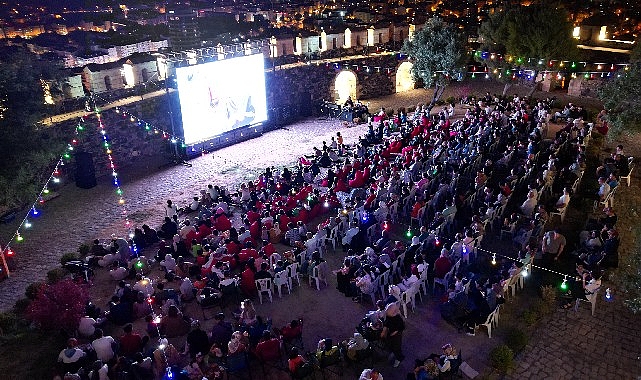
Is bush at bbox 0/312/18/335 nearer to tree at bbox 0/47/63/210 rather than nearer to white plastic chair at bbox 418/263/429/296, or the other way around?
tree at bbox 0/47/63/210

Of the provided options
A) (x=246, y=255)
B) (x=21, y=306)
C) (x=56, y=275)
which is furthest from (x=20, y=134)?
(x=246, y=255)

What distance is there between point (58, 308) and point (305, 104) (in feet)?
65.7

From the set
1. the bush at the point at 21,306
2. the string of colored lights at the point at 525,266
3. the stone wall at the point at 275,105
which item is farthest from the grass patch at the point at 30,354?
the stone wall at the point at 275,105

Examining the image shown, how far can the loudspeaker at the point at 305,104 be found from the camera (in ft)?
90.6

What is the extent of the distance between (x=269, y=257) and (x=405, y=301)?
344cm

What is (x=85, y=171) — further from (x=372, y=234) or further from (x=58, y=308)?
(x=372, y=234)

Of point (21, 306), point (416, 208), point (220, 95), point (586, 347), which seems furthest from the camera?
point (220, 95)

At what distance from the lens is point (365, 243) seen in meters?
12.3

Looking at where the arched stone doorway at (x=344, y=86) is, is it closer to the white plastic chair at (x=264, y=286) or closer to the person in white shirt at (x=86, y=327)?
the white plastic chair at (x=264, y=286)

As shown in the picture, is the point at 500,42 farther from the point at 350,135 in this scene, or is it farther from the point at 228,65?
the point at 228,65

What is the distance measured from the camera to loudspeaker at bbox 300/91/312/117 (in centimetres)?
2763

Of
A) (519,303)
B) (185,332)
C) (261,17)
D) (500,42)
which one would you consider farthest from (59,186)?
(261,17)

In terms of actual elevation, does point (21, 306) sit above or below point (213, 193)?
below

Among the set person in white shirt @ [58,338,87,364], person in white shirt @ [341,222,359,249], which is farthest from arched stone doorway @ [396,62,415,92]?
person in white shirt @ [58,338,87,364]
